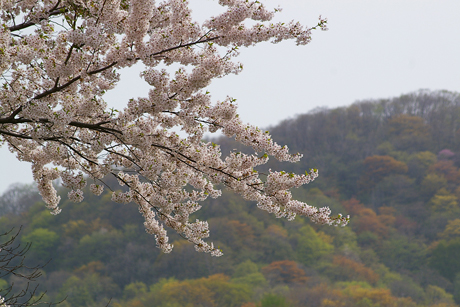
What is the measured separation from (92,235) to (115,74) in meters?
57.5

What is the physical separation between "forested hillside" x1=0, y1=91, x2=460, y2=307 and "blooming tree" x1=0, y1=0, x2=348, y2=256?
133 feet

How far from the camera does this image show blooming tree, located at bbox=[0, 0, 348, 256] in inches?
161

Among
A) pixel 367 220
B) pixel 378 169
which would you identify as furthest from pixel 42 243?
pixel 378 169

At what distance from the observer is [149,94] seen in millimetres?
4234

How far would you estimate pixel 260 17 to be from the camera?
14.6ft

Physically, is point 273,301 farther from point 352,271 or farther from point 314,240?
point 314,240

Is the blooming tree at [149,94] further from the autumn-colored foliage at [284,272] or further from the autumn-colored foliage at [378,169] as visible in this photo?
the autumn-colored foliage at [378,169]

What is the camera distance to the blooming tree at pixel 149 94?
4102 millimetres

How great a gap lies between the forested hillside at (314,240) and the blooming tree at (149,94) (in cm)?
4051

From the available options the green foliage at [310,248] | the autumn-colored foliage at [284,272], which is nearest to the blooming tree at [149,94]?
the autumn-colored foliage at [284,272]

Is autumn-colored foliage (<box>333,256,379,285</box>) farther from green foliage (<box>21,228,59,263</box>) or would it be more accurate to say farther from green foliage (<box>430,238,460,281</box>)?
green foliage (<box>21,228,59,263</box>)

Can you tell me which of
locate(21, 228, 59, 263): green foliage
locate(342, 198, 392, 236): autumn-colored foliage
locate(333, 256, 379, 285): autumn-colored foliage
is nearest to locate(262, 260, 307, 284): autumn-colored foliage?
locate(333, 256, 379, 285): autumn-colored foliage

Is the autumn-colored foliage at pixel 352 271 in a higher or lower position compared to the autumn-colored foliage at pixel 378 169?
lower

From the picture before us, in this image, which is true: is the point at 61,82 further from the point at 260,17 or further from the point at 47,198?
the point at 260,17
